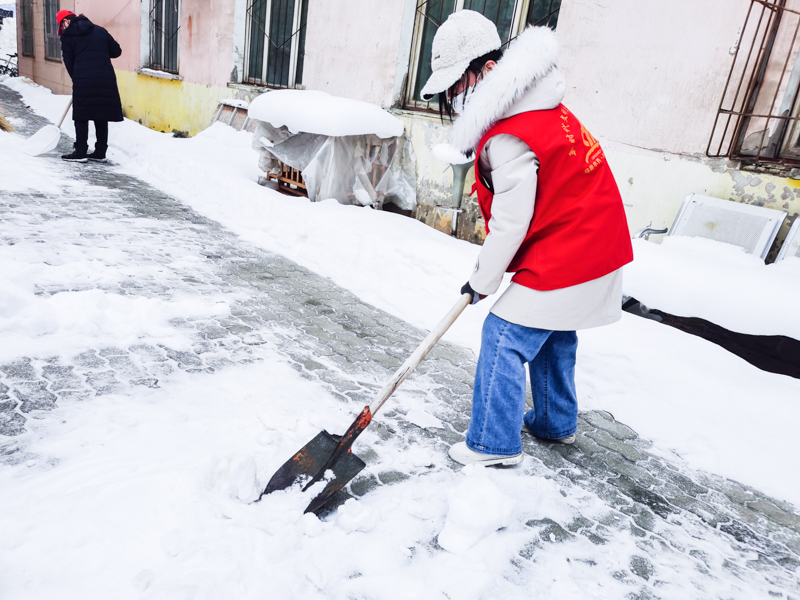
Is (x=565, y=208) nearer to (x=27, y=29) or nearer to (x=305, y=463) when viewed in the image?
(x=305, y=463)

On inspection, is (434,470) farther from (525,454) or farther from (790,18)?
(790,18)

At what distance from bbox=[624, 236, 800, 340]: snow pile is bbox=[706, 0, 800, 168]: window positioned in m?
0.76

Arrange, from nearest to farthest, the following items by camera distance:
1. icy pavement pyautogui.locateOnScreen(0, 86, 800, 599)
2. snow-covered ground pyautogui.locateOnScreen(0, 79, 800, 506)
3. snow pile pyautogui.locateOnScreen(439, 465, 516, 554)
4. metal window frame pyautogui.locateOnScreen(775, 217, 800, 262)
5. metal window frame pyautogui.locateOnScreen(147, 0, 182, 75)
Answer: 1. icy pavement pyautogui.locateOnScreen(0, 86, 800, 599)
2. snow pile pyautogui.locateOnScreen(439, 465, 516, 554)
3. snow-covered ground pyautogui.locateOnScreen(0, 79, 800, 506)
4. metal window frame pyautogui.locateOnScreen(775, 217, 800, 262)
5. metal window frame pyautogui.locateOnScreen(147, 0, 182, 75)

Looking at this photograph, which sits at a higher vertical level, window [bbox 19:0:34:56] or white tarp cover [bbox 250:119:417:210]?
window [bbox 19:0:34:56]

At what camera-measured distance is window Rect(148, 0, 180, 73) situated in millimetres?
11227

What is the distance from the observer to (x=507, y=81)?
6.36 feet

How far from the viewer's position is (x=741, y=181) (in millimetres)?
4047

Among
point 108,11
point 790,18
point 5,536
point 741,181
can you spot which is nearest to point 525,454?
point 5,536

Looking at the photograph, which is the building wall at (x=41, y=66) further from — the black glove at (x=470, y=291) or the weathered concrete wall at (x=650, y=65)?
the black glove at (x=470, y=291)

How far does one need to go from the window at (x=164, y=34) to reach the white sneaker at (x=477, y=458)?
1136 cm

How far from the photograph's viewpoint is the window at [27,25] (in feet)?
58.5

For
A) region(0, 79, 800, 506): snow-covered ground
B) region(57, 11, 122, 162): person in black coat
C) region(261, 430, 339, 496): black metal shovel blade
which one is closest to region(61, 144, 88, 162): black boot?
region(57, 11, 122, 162): person in black coat

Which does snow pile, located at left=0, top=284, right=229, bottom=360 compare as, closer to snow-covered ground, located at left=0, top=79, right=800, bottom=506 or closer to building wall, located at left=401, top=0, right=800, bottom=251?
snow-covered ground, located at left=0, top=79, right=800, bottom=506

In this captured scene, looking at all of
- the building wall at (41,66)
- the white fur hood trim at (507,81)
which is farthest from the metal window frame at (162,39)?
A: the white fur hood trim at (507,81)
